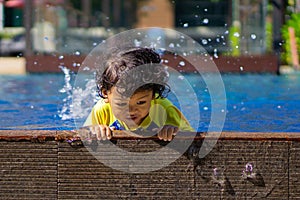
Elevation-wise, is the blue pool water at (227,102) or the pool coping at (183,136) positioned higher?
the pool coping at (183,136)

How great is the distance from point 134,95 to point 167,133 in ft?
1.20

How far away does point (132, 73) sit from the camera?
14.2 ft

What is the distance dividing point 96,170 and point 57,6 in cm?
1288

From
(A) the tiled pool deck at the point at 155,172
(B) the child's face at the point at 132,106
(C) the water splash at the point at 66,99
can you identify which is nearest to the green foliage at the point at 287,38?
(C) the water splash at the point at 66,99

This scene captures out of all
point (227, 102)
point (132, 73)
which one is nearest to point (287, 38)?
point (227, 102)

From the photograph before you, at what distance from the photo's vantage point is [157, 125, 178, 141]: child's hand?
3881mm

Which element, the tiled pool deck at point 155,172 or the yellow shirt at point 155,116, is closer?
the tiled pool deck at point 155,172

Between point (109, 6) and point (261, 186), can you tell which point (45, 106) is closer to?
point (261, 186)

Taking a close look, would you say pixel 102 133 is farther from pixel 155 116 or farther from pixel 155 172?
pixel 155 116

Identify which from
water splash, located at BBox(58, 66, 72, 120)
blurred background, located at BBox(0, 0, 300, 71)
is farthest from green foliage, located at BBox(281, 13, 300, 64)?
water splash, located at BBox(58, 66, 72, 120)

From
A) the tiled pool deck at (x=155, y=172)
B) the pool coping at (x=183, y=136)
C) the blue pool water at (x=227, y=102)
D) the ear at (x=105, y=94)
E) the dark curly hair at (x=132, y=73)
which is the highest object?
the dark curly hair at (x=132, y=73)

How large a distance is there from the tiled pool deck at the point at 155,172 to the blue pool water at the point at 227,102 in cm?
200

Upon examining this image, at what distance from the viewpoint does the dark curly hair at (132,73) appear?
4.25m

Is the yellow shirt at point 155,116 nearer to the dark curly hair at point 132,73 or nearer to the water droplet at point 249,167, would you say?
the dark curly hair at point 132,73
